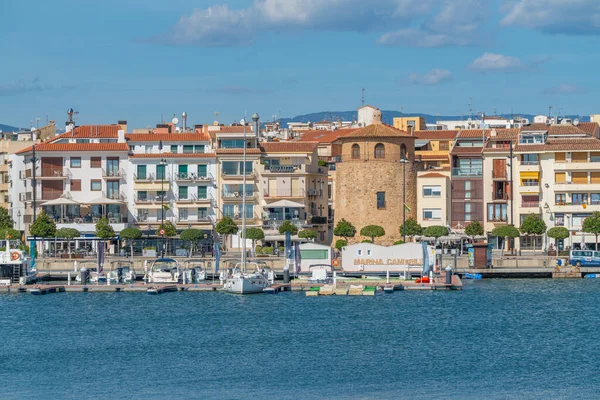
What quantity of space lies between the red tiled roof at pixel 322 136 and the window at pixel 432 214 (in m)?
15.3

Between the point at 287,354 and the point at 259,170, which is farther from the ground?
the point at 259,170

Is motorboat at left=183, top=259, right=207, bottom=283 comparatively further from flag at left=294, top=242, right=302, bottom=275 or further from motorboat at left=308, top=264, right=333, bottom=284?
motorboat at left=308, top=264, right=333, bottom=284

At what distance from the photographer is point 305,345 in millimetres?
60094

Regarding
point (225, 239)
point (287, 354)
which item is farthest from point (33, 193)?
point (287, 354)

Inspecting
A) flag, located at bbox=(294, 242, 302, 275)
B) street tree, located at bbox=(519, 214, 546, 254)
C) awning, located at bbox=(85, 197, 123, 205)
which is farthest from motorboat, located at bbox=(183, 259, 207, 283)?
street tree, located at bbox=(519, 214, 546, 254)

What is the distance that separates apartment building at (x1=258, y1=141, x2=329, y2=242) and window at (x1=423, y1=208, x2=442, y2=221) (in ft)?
25.6

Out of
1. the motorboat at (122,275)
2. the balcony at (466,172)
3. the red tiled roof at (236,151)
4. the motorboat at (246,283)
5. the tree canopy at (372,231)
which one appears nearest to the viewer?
the motorboat at (246,283)

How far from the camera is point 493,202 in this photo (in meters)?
105

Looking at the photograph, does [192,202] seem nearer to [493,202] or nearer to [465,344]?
[493,202]

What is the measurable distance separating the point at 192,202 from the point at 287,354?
47496mm

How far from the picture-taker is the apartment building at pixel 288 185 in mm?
103812

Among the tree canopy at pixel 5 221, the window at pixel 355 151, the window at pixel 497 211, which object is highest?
the window at pixel 355 151

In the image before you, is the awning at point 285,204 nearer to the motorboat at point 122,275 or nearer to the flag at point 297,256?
the flag at point 297,256

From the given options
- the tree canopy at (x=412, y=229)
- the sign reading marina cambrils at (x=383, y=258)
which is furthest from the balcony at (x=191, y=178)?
the sign reading marina cambrils at (x=383, y=258)
